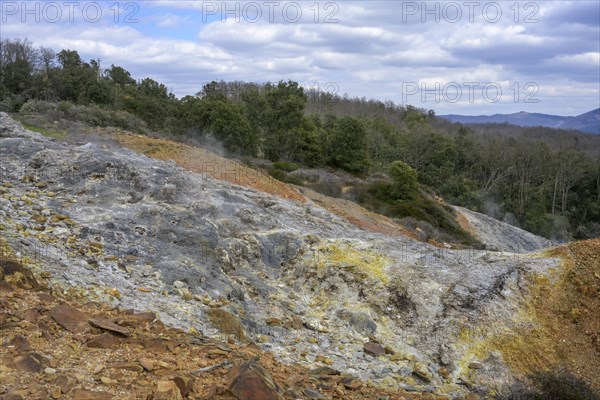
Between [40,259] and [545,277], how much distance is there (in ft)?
31.9

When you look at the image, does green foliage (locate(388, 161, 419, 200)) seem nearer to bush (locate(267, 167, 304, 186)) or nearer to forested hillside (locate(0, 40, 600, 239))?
forested hillside (locate(0, 40, 600, 239))

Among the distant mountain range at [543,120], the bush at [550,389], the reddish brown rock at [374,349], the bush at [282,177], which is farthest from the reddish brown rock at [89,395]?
the distant mountain range at [543,120]

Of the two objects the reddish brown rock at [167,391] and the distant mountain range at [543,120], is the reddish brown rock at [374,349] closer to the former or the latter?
the reddish brown rock at [167,391]

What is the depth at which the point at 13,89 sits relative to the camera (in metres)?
35.8

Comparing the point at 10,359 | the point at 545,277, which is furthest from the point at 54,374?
the point at 545,277

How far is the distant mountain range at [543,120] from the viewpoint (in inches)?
5522

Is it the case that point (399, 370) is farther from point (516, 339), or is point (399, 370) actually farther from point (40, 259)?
point (40, 259)

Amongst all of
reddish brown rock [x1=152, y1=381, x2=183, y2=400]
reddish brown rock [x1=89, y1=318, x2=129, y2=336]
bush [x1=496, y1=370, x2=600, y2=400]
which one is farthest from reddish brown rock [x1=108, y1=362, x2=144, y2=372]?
bush [x1=496, y1=370, x2=600, y2=400]

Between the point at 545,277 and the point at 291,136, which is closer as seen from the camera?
the point at 545,277

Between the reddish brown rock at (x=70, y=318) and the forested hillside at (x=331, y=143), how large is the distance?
60.2ft

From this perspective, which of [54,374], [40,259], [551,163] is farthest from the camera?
[551,163]

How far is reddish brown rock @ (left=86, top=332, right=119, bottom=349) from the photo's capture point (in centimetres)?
552

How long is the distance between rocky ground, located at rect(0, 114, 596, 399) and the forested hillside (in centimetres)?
1258

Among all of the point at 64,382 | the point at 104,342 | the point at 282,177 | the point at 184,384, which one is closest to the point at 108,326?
the point at 104,342
